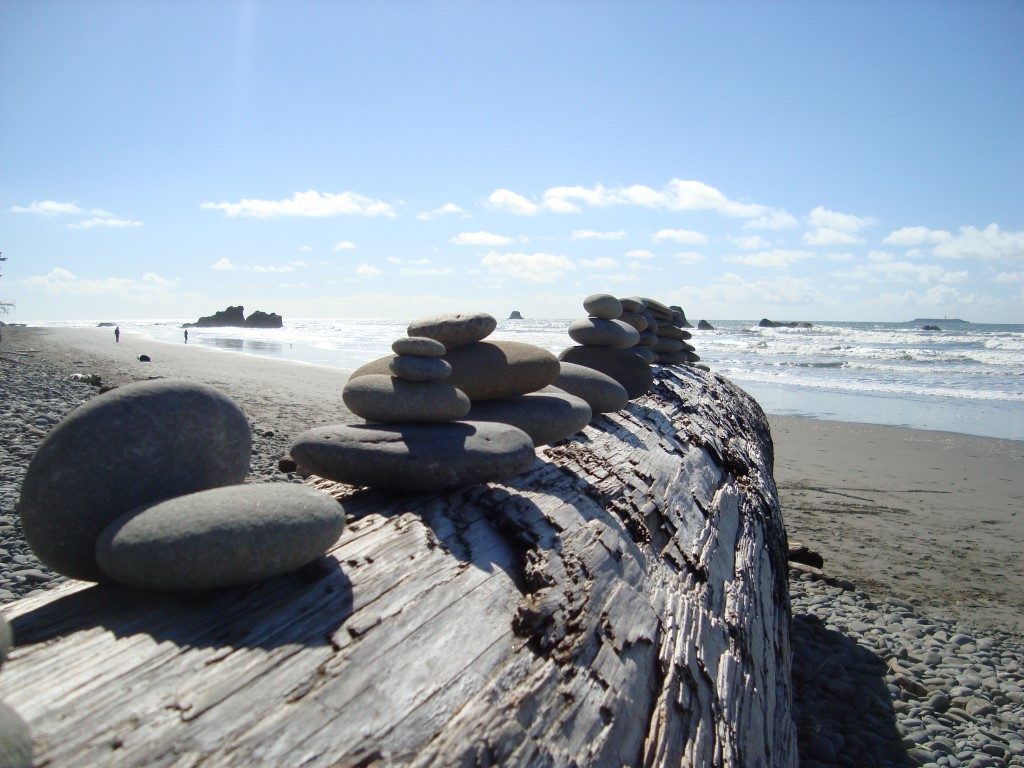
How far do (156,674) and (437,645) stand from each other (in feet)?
1.77

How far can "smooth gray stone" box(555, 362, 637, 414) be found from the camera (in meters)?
3.97

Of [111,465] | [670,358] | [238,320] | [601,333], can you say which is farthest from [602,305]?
[238,320]

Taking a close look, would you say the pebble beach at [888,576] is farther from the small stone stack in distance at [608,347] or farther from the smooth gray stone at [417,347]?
the smooth gray stone at [417,347]

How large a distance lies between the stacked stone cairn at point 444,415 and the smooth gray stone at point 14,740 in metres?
1.30

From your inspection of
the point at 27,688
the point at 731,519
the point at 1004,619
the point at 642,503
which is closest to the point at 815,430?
the point at 1004,619

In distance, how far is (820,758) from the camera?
3143 millimetres

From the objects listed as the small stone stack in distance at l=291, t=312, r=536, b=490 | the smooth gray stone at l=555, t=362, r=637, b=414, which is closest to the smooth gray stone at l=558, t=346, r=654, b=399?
the smooth gray stone at l=555, t=362, r=637, b=414

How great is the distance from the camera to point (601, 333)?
16.1ft

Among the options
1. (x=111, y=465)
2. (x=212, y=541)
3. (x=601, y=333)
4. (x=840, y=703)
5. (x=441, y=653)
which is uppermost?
(x=601, y=333)

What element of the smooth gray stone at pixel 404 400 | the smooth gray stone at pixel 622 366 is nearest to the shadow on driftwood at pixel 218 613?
the smooth gray stone at pixel 404 400

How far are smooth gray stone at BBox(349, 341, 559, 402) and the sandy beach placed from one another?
3.49 metres

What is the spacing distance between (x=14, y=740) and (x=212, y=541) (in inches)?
21.7

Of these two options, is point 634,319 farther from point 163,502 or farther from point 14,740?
point 14,740

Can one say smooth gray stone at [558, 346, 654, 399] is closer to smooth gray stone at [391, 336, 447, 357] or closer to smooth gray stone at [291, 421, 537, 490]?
smooth gray stone at [391, 336, 447, 357]
